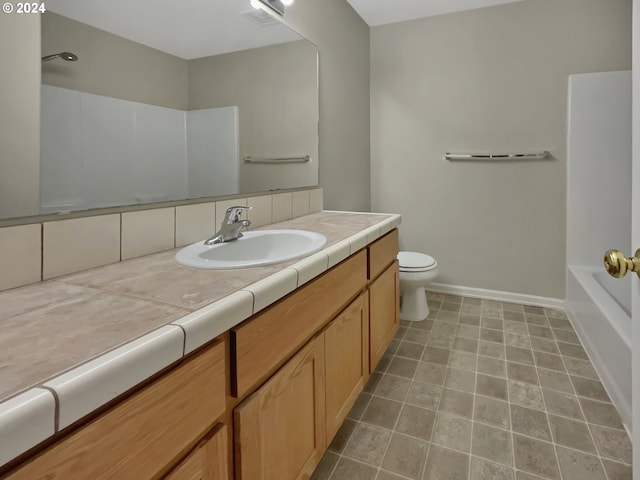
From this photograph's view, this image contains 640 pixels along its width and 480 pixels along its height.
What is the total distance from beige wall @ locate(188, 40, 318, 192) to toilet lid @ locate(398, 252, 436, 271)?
86 centimetres

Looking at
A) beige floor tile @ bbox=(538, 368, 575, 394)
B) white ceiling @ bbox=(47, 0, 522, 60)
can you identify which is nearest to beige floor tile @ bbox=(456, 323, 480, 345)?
beige floor tile @ bbox=(538, 368, 575, 394)

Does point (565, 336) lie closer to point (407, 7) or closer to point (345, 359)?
point (345, 359)

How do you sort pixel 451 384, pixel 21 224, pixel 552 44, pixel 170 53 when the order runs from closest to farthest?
pixel 21 224 < pixel 170 53 < pixel 451 384 < pixel 552 44

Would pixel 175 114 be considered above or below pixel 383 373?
above

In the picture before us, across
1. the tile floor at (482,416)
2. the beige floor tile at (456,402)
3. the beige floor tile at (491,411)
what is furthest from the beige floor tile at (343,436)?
the beige floor tile at (491,411)

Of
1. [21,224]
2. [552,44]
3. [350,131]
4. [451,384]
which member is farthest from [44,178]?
[552,44]

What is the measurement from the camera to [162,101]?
1226 mm

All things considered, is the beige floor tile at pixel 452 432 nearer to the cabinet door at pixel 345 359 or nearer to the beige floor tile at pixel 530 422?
the beige floor tile at pixel 530 422

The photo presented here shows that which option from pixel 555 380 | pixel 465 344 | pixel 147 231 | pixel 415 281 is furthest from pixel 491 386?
pixel 147 231

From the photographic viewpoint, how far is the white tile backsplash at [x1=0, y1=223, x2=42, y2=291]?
2.61 feet

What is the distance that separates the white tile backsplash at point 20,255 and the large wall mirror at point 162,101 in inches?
3.4

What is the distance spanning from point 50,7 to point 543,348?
104 inches

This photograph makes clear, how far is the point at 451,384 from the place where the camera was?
1808mm

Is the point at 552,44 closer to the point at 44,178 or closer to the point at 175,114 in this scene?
the point at 175,114
